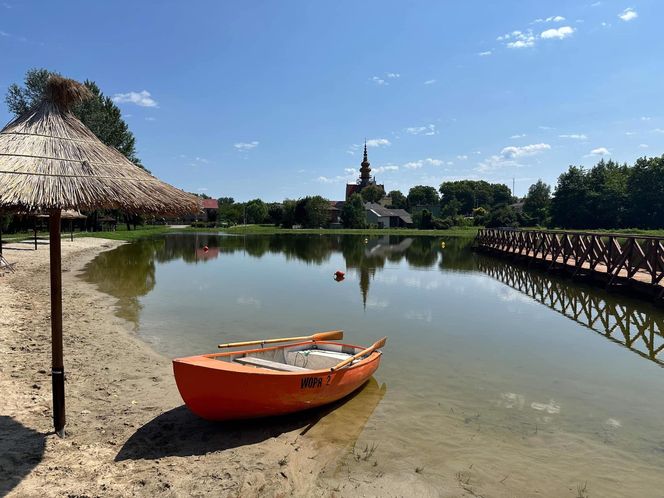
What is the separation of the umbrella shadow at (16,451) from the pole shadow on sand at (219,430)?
962 mm

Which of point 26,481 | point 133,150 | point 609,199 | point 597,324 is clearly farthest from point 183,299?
point 609,199

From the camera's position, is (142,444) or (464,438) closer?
(142,444)

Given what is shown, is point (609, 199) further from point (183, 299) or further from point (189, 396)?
point (189, 396)

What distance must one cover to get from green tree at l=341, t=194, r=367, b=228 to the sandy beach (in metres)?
82.3

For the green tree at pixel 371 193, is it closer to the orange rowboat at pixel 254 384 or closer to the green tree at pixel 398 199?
the green tree at pixel 398 199

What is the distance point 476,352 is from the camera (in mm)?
11242

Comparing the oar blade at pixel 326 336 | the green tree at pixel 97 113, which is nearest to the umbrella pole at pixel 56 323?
the oar blade at pixel 326 336

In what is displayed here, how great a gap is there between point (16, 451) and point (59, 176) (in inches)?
138

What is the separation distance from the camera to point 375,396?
818 centimetres

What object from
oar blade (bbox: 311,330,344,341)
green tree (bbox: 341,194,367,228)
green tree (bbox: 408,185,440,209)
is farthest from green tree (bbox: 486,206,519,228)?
oar blade (bbox: 311,330,344,341)

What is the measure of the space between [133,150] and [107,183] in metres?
62.3

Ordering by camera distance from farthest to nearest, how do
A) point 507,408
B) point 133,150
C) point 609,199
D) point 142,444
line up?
point 609,199 < point 133,150 < point 507,408 < point 142,444

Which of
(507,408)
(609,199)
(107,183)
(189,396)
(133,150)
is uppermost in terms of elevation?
(133,150)

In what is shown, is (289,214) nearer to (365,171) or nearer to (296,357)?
(365,171)
